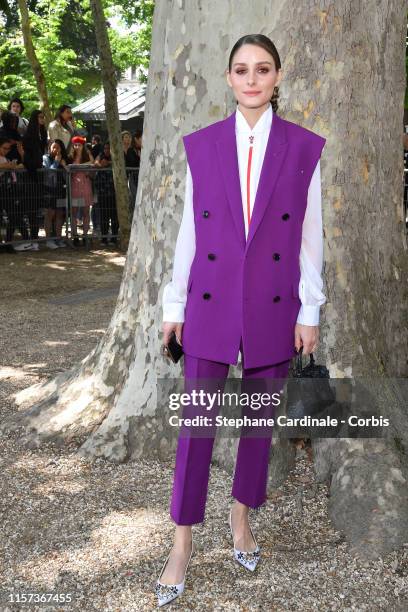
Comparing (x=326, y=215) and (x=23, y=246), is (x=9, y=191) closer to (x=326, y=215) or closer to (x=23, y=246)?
(x=23, y=246)

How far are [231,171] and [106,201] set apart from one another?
11814 millimetres

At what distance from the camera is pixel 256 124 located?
3.26 metres

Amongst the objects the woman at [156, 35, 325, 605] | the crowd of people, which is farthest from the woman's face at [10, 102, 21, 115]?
the woman at [156, 35, 325, 605]

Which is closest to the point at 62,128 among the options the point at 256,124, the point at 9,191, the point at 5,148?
the point at 5,148

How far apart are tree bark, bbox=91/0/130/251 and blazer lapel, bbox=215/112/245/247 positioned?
10797 millimetres

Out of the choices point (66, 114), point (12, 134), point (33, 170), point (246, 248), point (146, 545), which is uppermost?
point (66, 114)

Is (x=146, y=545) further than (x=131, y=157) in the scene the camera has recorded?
No

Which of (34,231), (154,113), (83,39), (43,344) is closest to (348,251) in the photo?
(154,113)

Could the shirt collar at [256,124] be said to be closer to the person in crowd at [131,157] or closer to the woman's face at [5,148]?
the woman's face at [5,148]

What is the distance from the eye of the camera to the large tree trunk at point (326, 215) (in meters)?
4.23

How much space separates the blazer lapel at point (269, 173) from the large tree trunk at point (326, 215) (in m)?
1.11

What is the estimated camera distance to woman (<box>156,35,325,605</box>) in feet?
10.5

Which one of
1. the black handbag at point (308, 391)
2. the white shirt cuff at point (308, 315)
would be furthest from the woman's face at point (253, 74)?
the black handbag at point (308, 391)

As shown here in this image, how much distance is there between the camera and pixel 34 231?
45.4 feet
